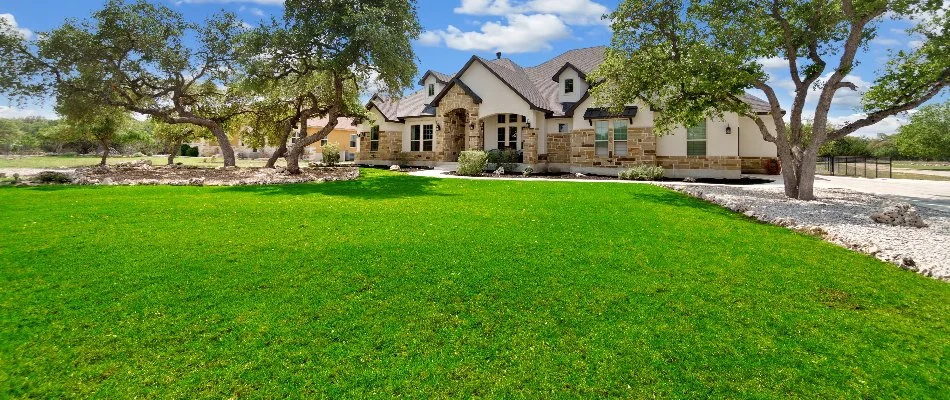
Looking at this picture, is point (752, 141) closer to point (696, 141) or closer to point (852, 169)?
point (696, 141)

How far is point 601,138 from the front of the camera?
24.4 meters

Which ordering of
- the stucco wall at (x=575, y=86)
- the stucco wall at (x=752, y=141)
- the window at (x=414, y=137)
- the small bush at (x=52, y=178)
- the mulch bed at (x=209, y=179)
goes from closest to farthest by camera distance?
the small bush at (x=52, y=178) → the mulch bed at (x=209, y=179) → the stucco wall at (x=752, y=141) → the stucco wall at (x=575, y=86) → the window at (x=414, y=137)

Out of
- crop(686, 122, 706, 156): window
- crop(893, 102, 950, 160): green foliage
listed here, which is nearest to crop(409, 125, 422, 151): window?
crop(686, 122, 706, 156): window

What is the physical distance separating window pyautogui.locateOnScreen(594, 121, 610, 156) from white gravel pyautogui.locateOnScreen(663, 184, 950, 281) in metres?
9.62

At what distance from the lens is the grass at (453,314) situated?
10.6 ft

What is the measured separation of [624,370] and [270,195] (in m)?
12.5

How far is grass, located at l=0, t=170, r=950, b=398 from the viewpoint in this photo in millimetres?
3223

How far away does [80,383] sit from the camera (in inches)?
122

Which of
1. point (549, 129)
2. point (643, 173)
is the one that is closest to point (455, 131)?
point (549, 129)

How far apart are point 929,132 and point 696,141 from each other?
40.7m

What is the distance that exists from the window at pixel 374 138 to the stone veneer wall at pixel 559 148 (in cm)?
1373

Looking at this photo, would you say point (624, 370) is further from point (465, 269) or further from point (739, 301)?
point (465, 269)

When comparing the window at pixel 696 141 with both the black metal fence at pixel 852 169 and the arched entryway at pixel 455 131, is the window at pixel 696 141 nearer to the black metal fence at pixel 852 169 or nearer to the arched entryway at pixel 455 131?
the black metal fence at pixel 852 169

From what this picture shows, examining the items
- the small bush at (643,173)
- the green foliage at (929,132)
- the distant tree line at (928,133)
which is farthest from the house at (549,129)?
the green foliage at (929,132)
